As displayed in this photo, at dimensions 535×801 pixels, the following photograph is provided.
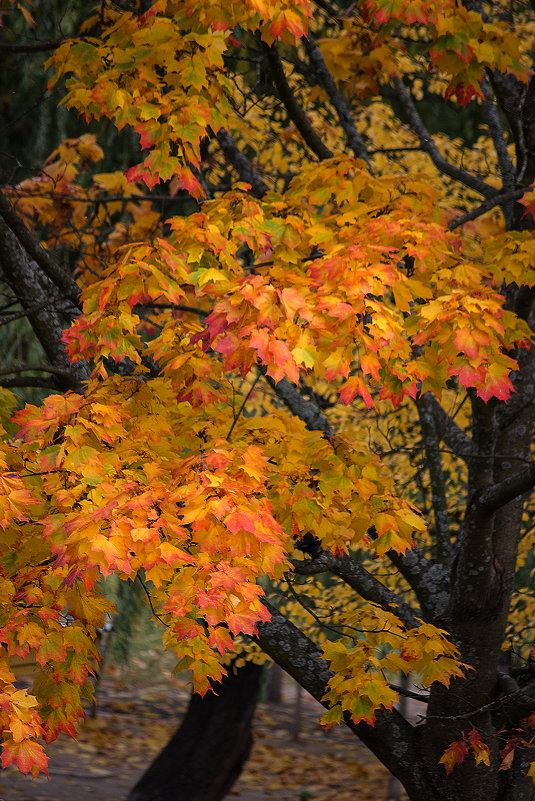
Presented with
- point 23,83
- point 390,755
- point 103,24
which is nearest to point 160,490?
point 390,755

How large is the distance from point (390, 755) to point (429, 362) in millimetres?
2393

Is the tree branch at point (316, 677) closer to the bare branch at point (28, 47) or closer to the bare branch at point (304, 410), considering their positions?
the bare branch at point (304, 410)

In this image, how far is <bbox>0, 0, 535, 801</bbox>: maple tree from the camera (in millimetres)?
2783

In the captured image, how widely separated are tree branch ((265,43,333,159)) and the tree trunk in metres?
5.84

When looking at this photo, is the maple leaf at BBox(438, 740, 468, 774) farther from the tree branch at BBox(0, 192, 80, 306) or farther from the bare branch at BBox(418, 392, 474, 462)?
the tree branch at BBox(0, 192, 80, 306)

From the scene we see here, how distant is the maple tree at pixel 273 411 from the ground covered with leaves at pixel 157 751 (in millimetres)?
6423

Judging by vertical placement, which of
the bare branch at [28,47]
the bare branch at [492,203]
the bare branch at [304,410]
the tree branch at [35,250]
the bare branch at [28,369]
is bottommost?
the bare branch at [28,369]

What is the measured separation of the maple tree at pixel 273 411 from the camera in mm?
2783

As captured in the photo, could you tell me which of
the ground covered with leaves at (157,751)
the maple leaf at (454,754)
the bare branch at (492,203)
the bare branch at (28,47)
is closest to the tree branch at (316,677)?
the maple leaf at (454,754)

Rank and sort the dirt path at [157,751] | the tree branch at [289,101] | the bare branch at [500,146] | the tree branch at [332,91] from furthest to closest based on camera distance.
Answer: the dirt path at [157,751] < the tree branch at [332,91] < the bare branch at [500,146] < the tree branch at [289,101]

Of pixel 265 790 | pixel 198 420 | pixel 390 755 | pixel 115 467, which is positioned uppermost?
pixel 198 420

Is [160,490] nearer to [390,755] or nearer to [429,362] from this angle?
[429,362]

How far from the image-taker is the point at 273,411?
444cm

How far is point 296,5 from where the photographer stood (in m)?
3.35
